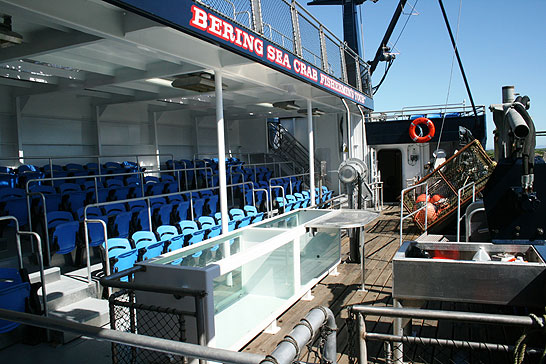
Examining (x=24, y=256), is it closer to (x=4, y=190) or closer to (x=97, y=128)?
(x=4, y=190)

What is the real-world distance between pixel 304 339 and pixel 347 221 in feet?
16.0

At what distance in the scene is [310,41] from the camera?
9.30 meters

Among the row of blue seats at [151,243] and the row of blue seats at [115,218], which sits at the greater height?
the row of blue seats at [115,218]

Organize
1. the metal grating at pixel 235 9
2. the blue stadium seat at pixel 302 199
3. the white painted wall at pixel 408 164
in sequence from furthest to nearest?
the white painted wall at pixel 408 164, the blue stadium seat at pixel 302 199, the metal grating at pixel 235 9

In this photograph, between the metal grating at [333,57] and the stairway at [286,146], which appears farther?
the stairway at [286,146]

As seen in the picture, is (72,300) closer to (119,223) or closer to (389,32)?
(119,223)

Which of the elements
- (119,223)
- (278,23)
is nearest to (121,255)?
(119,223)

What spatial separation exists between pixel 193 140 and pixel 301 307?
12.5 meters

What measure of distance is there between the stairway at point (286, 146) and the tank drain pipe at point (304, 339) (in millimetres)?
16921

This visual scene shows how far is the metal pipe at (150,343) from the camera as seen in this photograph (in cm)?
142

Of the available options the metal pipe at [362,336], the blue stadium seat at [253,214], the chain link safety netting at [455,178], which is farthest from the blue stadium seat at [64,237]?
the chain link safety netting at [455,178]

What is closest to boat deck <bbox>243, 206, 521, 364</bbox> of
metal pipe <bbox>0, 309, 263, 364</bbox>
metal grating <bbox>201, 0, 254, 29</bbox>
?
metal pipe <bbox>0, 309, 263, 364</bbox>

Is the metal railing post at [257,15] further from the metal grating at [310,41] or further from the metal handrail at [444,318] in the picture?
the metal handrail at [444,318]

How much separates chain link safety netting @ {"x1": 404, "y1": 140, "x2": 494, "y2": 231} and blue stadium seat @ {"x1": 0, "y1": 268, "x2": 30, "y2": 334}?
8.36 metres
